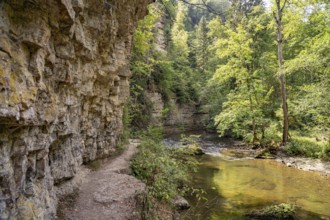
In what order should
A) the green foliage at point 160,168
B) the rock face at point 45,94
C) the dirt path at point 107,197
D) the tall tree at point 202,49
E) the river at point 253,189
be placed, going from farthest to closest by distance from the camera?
the tall tree at point 202,49
the river at point 253,189
the green foliage at point 160,168
the dirt path at point 107,197
the rock face at point 45,94

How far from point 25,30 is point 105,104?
6926 mm

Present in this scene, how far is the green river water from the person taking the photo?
8.66 m

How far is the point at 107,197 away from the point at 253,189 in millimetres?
6305

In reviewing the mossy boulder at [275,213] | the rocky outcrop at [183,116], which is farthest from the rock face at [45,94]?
the rocky outcrop at [183,116]

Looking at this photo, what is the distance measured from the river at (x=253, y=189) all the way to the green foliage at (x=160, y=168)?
0.81 m

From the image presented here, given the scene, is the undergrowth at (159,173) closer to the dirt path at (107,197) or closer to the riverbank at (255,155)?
the dirt path at (107,197)

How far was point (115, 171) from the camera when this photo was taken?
945 cm

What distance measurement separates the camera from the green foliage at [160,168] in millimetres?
7188

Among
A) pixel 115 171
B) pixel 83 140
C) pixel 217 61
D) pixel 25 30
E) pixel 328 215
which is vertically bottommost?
pixel 328 215

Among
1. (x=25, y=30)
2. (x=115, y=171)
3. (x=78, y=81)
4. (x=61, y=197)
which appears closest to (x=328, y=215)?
(x=115, y=171)

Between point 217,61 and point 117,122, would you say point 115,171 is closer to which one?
point 117,122

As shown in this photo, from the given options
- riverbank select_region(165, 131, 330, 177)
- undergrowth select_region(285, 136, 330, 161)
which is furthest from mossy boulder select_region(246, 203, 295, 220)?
undergrowth select_region(285, 136, 330, 161)

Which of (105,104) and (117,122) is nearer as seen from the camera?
(105,104)

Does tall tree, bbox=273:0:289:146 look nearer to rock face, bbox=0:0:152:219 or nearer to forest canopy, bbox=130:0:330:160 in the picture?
forest canopy, bbox=130:0:330:160
